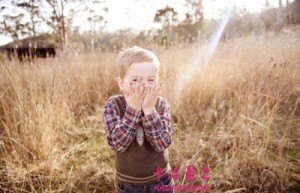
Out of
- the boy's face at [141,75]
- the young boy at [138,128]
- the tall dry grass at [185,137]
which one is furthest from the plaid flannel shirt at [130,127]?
the tall dry grass at [185,137]

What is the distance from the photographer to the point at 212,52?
420cm

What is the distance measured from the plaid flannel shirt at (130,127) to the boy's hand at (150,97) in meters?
0.02

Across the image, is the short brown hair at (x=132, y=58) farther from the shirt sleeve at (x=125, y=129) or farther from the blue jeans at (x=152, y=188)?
the blue jeans at (x=152, y=188)

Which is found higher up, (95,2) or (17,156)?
(95,2)

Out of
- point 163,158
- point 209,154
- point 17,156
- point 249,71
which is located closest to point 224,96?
point 249,71

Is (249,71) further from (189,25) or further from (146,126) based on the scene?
(189,25)

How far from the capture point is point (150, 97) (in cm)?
91

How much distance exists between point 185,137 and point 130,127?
128cm

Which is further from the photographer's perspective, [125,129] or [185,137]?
[185,137]

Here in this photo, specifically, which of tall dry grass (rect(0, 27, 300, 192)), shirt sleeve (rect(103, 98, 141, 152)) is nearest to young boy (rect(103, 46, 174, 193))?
shirt sleeve (rect(103, 98, 141, 152))

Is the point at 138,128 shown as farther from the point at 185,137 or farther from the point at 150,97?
the point at 185,137

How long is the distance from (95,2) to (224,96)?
9685 mm

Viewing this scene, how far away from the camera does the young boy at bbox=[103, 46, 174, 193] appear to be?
3.01 feet

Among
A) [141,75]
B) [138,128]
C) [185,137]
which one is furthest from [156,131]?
[185,137]
